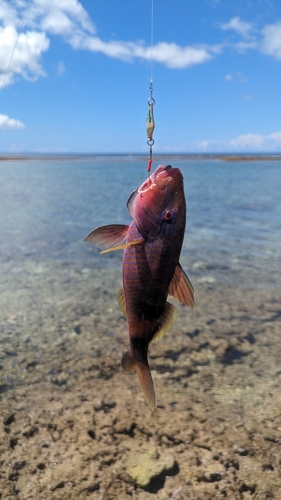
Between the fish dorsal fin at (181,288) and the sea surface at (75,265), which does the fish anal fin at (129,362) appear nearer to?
the fish dorsal fin at (181,288)

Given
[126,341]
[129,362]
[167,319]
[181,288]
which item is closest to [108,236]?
[181,288]

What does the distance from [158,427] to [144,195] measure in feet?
9.77

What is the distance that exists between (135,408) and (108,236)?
9.63 ft

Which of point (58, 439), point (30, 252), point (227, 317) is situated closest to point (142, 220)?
point (58, 439)

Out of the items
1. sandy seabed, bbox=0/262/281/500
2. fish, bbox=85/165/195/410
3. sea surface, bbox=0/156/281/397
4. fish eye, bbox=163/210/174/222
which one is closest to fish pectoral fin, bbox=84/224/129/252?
fish, bbox=85/165/195/410

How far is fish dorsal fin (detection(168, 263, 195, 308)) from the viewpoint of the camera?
2354 millimetres

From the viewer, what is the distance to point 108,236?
2.36m

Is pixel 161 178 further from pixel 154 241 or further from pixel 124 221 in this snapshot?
pixel 124 221

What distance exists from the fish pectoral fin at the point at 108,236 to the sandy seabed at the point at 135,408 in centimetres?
252

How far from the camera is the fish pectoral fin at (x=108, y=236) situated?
91.2 inches

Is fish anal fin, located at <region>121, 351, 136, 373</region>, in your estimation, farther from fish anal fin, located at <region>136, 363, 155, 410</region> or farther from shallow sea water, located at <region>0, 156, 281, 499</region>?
shallow sea water, located at <region>0, 156, 281, 499</region>

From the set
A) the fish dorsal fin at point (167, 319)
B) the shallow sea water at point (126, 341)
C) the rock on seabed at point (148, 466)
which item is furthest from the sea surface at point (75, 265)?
the fish dorsal fin at point (167, 319)

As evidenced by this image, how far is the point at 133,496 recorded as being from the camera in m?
3.45

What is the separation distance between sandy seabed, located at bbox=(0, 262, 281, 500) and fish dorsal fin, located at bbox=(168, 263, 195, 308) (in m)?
2.20
